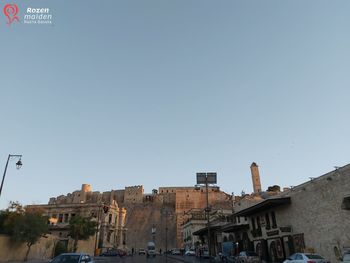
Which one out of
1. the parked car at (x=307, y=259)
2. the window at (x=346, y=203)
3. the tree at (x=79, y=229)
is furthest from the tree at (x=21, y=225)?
the window at (x=346, y=203)

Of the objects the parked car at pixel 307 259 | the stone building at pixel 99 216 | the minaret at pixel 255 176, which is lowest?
the parked car at pixel 307 259

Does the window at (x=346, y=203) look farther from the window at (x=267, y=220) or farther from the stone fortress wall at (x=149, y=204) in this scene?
the stone fortress wall at (x=149, y=204)

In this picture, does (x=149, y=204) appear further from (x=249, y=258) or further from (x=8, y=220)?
(x=249, y=258)

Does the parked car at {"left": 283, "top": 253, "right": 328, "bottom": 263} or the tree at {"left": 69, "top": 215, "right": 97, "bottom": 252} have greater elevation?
the tree at {"left": 69, "top": 215, "right": 97, "bottom": 252}

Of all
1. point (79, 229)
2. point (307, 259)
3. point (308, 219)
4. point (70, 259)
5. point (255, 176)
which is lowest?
point (307, 259)

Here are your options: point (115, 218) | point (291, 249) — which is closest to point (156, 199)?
point (115, 218)

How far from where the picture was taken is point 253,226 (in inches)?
1416

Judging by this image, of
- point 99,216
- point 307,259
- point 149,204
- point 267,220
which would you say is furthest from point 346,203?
point 149,204

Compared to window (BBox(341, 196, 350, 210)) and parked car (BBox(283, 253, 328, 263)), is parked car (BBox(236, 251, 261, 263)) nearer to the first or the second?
parked car (BBox(283, 253, 328, 263))

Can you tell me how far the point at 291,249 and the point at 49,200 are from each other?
119 m

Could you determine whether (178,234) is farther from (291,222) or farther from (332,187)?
(332,187)

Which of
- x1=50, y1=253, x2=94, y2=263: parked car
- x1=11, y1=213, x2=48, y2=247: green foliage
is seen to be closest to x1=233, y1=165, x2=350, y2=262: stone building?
x1=50, y1=253, x2=94, y2=263: parked car

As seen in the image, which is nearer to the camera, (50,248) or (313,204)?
(313,204)

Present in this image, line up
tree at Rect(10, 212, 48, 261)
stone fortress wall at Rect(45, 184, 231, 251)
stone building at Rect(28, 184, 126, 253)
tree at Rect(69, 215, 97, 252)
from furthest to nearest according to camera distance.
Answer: stone fortress wall at Rect(45, 184, 231, 251)
stone building at Rect(28, 184, 126, 253)
tree at Rect(69, 215, 97, 252)
tree at Rect(10, 212, 48, 261)
